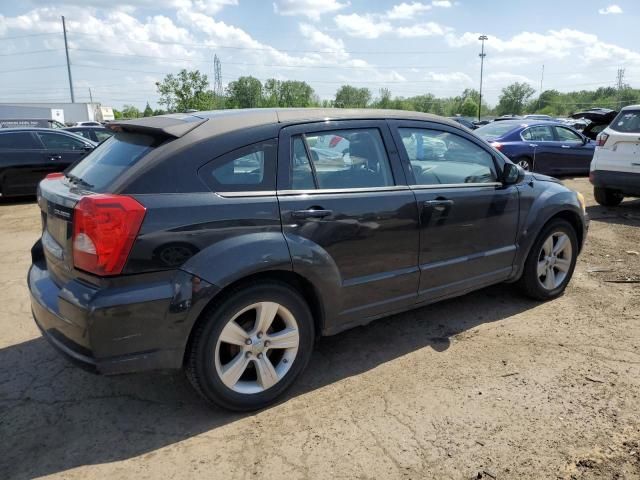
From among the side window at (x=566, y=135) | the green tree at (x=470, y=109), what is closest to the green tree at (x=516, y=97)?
the green tree at (x=470, y=109)

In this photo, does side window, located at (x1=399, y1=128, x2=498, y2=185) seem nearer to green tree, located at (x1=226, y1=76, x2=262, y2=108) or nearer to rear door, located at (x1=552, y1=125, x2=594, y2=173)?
rear door, located at (x1=552, y1=125, x2=594, y2=173)

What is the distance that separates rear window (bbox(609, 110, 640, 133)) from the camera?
8.28 meters

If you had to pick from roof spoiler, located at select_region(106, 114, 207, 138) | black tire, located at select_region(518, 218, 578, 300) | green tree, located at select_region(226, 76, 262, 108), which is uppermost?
green tree, located at select_region(226, 76, 262, 108)

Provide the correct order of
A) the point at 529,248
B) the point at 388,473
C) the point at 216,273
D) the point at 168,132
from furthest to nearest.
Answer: the point at 529,248, the point at 168,132, the point at 216,273, the point at 388,473

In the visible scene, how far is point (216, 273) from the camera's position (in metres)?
2.67

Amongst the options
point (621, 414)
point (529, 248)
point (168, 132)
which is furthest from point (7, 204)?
point (621, 414)

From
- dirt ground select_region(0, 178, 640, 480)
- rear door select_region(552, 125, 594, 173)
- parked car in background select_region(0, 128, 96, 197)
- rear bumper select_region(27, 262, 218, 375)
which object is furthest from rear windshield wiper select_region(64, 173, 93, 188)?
rear door select_region(552, 125, 594, 173)

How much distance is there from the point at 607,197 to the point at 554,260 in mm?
5493

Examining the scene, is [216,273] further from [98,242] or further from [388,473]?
[388,473]

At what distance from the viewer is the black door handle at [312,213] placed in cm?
298

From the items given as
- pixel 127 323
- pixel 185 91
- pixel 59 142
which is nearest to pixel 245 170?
pixel 127 323

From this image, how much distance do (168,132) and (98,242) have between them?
76 cm

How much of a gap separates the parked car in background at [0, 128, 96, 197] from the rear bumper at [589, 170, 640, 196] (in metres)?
9.96

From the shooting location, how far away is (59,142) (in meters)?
10.8
